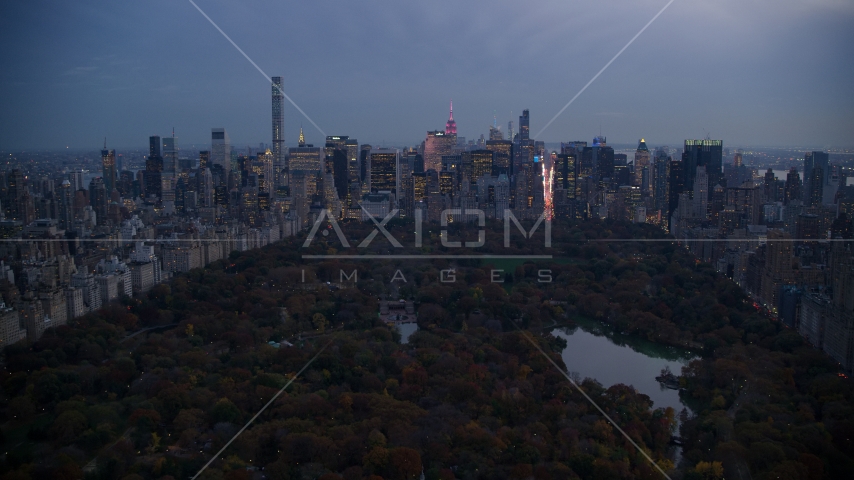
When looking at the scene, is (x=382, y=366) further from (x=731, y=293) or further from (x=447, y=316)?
(x=731, y=293)

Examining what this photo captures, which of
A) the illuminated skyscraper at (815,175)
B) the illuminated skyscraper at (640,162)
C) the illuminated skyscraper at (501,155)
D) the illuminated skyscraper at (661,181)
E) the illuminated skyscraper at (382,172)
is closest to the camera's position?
the illuminated skyscraper at (815,175)

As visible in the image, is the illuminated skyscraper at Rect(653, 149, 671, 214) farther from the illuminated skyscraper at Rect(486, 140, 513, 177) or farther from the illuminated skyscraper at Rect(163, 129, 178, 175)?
the illuminated skyscraper at Rect(163, 129, 178, 175)

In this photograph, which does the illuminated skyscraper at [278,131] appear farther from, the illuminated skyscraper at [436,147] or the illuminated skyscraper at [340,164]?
the illuminated skyscraper at [436,147]

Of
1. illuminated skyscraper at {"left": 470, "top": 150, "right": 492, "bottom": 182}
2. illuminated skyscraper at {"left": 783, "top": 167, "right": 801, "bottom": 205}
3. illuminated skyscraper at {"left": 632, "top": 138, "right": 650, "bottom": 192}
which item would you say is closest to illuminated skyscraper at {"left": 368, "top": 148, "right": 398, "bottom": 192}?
illuminated skyscraper at {"left": 470, "top": 150, "right": 492, "bottom": 182}

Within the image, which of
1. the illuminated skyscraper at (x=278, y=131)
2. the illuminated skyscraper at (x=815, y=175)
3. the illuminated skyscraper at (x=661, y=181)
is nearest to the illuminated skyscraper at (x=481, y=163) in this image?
the illuminated skyscraper at (x=661, y=181)

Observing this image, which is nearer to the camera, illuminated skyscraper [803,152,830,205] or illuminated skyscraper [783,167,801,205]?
illuminated skyscraper [803,152,830,205]

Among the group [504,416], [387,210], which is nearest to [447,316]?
[504,416]

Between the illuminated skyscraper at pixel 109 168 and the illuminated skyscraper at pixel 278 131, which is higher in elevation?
the illuminated skyscraper at pixel 278 131

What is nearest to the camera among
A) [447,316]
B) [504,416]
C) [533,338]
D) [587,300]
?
[504,416]
